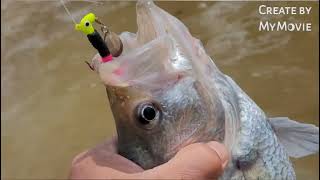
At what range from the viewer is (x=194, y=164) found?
979 mm

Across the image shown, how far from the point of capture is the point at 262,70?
7.00ft

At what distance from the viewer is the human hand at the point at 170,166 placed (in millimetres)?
959

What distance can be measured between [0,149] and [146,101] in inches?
53.5

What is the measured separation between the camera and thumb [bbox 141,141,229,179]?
0.96 metres

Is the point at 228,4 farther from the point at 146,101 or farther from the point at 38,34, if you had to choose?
the point at 146,101

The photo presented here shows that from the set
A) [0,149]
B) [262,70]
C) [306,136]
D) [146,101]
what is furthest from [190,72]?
[0,149]

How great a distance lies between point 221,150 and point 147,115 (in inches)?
4.9

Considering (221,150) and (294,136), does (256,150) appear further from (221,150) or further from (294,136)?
(294,136)

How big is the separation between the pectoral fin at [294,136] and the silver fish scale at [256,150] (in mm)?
105

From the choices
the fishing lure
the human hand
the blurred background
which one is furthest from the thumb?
the blurred background

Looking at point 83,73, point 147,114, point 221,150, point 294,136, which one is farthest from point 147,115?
point 83,73

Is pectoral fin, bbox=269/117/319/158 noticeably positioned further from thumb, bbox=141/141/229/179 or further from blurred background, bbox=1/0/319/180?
blurred background, bbox=1/0/319/180

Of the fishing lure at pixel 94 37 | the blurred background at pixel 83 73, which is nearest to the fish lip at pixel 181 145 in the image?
the fishing lure at pixel 94 37

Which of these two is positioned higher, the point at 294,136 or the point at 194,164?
the point at 194,164
